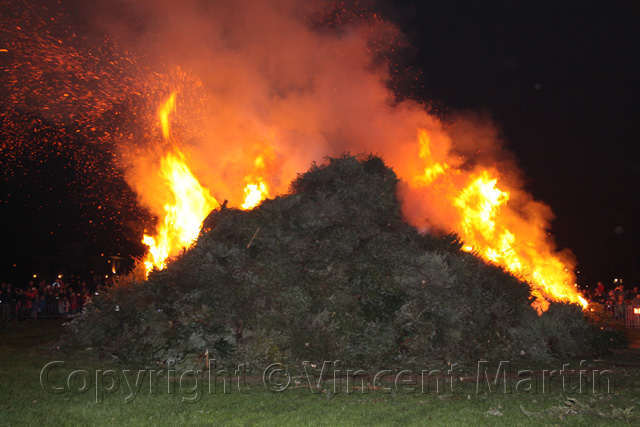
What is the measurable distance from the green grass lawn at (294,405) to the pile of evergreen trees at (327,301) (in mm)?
1882

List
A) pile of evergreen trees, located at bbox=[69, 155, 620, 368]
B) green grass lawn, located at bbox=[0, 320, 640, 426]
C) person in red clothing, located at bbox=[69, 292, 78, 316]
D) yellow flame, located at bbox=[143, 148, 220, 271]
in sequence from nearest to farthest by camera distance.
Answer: green grass lawn, located at bbox=[0, 320, 640, 426], pile of evergreen trees, located at bbox=[69, 155, 620, 368], yellow flame, located at bbox=[143, 148, 220, 271], person in red clothing, located at bbox=[69, 292, 78, 316]

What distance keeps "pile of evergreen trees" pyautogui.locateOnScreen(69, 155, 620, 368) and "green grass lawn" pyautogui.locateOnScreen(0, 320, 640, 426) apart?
188cm

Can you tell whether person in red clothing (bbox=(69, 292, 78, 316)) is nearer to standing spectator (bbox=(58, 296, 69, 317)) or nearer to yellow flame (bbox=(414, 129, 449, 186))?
standing spectator (bbox=(58, 296, 69, 317))

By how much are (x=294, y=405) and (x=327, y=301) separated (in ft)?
14.5

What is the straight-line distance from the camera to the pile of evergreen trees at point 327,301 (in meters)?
11.0

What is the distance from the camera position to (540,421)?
6488mm

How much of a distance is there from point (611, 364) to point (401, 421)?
24.1 ft

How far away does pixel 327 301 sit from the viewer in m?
11.7

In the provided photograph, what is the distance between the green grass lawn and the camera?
21.3ft

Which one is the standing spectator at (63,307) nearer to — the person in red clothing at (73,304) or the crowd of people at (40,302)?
the crowd of people at (40,302)

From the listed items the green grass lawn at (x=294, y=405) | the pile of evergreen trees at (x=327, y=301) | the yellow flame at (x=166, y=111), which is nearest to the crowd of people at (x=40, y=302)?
the yellow flame at (x=166, y=111)

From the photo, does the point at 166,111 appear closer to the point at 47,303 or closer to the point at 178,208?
the point at 178,208

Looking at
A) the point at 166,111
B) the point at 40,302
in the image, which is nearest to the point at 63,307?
the point at 40,302

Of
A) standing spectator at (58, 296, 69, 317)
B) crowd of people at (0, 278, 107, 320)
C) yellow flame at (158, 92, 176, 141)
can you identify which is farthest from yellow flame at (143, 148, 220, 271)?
standing spectator at (58, 296, 69, 317)
